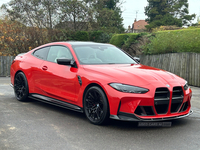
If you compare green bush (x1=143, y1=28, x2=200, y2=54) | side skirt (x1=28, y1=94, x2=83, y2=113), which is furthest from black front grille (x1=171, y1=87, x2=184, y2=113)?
green bush (x1=143, y1=28, x2=200, y2=54)

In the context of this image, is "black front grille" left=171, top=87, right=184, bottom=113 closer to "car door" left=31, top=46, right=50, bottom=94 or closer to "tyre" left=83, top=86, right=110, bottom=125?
"tyre" left=83, top=86, right=110, bottom=125

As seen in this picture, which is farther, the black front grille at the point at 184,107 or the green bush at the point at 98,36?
the green bush at the point at 98,36

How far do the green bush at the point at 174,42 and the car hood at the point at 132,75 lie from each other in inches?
397

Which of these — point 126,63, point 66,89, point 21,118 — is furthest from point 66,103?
point 126,63

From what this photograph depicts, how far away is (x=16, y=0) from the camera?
34.7 meters

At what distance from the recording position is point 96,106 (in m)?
5.46

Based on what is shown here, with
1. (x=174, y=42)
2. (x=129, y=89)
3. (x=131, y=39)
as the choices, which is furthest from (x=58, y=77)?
(x=131, y=39)

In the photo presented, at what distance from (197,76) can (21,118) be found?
10.5 meters

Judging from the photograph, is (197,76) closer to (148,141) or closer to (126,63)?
(126,63)

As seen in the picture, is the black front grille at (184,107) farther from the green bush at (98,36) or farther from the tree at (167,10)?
the tree at (167,10)

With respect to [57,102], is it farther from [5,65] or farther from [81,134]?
[5,65]

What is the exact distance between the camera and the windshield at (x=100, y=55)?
6344 mm

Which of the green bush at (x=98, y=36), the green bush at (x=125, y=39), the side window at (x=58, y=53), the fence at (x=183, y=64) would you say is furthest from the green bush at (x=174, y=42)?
the green bush at (x=98, y=36)

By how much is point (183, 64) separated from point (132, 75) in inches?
423
